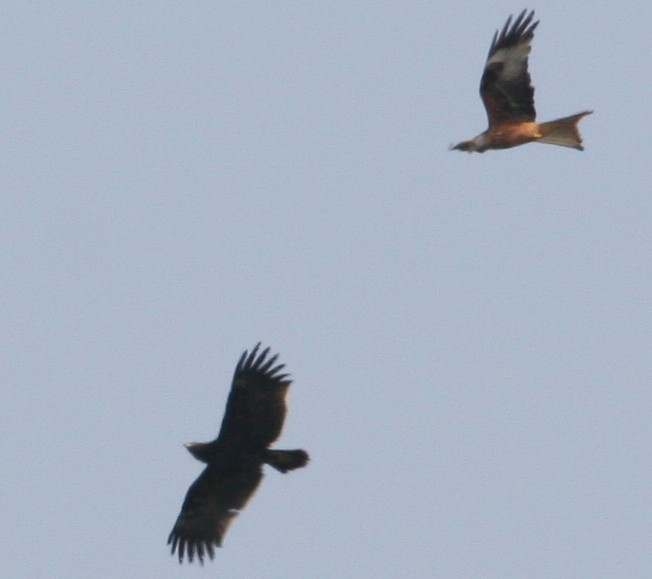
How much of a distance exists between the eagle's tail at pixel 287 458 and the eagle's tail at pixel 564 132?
5143mm

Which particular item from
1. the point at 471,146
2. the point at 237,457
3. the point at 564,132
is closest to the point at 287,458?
the point at 237,457

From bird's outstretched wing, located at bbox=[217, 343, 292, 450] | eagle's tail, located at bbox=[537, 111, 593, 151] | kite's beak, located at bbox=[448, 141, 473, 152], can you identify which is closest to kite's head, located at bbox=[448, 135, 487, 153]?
kite's beak, located at bbox=[448, 141, 473, 152]

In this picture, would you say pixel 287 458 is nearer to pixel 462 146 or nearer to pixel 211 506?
pixel 211 506

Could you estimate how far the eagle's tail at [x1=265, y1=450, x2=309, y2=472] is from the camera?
1984 cm

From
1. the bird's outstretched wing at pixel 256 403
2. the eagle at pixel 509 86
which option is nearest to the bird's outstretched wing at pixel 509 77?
the eagle at pixel 509 86

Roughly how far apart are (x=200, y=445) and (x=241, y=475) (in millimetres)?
654

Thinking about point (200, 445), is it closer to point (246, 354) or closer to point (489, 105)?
point (246, 354)

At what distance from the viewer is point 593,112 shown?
1980 centimetres

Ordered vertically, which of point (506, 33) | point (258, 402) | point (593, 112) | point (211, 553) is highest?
point (506, 33)

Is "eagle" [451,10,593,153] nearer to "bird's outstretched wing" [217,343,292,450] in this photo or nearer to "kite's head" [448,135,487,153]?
"kite's head" [448,135,487,153]

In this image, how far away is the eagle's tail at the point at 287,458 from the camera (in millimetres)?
19844

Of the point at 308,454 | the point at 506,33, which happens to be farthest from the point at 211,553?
the point at 506,33

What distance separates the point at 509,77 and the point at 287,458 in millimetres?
5961

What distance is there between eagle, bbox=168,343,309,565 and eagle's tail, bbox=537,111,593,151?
14.9 feet
